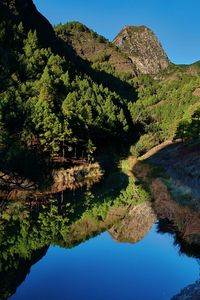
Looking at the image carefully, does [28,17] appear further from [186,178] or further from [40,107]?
[186,178]

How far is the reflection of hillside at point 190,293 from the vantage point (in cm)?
1878

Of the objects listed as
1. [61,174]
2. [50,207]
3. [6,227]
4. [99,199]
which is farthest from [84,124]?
[6,227]

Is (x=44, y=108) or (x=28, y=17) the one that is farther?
(x=28, y=17)

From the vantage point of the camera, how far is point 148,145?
136 meters

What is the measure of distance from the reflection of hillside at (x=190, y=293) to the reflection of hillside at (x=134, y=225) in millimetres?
13154

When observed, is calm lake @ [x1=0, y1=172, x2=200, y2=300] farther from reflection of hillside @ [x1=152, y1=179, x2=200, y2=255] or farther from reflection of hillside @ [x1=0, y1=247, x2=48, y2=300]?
reflection of hillside @ [x1=152, y1=179, x2=200, y2=255]

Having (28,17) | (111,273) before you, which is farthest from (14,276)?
(28,17)

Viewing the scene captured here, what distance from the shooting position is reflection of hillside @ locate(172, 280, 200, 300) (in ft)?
61.6

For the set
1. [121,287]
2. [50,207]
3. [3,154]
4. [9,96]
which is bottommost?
[121,287]

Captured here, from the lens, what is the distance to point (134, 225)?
3753 cm

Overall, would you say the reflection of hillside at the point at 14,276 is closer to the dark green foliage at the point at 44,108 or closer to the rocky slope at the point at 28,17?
the dark green foliage at the point at 44,108

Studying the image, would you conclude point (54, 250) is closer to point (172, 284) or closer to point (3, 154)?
point (172, 284)

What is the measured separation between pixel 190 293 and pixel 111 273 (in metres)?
6.01

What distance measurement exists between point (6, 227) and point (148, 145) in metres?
104
